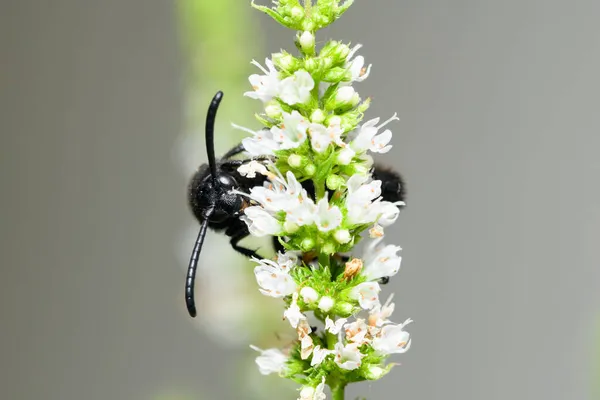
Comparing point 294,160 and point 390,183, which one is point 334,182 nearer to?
point 294,160

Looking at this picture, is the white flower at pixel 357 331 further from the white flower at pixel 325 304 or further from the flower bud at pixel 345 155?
the flower bud at pixel 345 155

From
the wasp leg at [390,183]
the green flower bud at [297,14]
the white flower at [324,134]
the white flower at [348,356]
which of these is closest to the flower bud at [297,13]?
the green flower bud at [297,14]

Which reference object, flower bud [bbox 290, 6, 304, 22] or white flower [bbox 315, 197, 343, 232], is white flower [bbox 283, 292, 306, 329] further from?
flower bud [bbox 290, 6, 304, 22]

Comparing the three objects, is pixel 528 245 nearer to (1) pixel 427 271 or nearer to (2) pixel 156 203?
(1) pixel 427 271

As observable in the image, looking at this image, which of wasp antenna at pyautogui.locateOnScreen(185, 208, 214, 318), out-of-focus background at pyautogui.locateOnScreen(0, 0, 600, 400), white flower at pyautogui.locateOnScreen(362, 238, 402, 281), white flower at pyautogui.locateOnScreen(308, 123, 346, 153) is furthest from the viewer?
out-of-focus background at pyautogui.locateOnScreen(0, 0, 600, 400)

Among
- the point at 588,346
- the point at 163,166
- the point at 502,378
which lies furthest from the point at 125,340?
the point at 588,346

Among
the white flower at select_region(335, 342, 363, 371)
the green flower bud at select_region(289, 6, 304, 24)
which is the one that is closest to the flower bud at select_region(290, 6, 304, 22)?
the green flower bud at select_region(289, 6, 304, 24)

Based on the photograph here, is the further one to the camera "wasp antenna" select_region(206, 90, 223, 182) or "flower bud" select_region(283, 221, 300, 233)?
"wasp antenna" select_region(206, 90, 223, 182)
